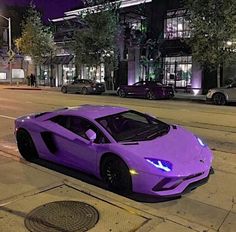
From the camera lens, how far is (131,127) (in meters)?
6.71

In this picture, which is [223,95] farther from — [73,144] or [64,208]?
[64,208]

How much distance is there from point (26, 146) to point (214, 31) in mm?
18009

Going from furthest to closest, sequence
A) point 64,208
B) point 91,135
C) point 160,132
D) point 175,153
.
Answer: point 160,132 → point 91,135 → point 175,153 → point 64,208

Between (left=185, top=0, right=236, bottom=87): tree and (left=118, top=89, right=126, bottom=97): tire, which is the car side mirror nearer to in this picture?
(left=185, top=0, right=236, bottom=87): tree

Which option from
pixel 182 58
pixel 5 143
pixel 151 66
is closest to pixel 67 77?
pixel 151 66

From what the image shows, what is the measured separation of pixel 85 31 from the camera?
34156mm

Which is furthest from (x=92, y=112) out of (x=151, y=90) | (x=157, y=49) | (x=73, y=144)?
(x=157, y=49)

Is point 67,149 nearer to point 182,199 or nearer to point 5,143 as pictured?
point 182,199

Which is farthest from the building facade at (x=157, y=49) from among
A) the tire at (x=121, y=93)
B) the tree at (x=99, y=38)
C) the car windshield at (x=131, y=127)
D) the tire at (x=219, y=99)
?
the car windshield at (x=131, y=127)

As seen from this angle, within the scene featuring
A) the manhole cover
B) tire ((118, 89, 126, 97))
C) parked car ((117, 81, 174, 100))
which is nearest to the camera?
the manhole cover

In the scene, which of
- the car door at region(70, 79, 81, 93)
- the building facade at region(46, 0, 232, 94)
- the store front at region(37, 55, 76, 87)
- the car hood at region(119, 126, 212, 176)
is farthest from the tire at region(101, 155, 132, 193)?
the store front at region(37, 55, 76, 87)

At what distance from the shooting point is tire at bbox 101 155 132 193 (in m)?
5.70

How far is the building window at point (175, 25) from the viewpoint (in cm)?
3256

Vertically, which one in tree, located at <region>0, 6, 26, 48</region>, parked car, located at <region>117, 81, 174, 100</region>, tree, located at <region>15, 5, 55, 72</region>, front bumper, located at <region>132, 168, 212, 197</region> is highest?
tree, located at <region>0, 6, 26, 48</region>
